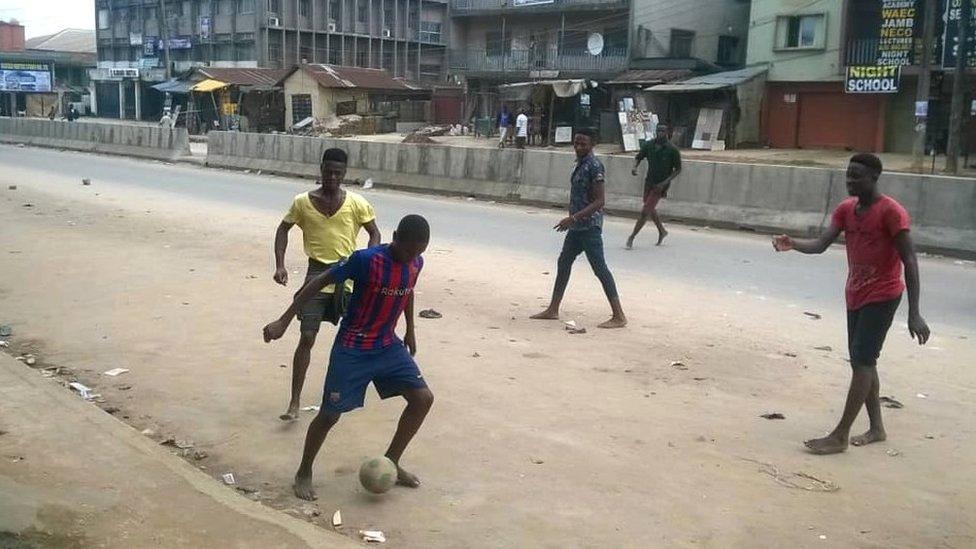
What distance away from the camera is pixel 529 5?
50656 millimetres

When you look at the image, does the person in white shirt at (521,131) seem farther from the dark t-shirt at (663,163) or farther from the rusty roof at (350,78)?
the dark t-shirt at (663,163)

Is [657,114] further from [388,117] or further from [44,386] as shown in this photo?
[44,386]

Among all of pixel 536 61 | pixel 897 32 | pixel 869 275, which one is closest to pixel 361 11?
pixel 536 61

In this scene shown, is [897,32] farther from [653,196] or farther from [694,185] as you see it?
[653,196]

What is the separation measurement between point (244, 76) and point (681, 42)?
23.7m

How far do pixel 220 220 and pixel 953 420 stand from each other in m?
11.9

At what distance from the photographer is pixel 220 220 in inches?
590

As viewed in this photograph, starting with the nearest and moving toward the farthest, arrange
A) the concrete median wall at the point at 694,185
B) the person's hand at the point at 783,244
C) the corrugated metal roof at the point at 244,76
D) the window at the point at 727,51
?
the person's hand at the point at 783,244
the concrete median wall at the point at 694,185
the window at the point at 727,51
the corrugated metal roof at the point at 244,76

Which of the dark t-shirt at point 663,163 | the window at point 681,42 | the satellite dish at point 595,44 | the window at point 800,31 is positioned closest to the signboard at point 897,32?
the window at point 800,31

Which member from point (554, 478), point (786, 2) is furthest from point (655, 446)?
point (786, 2)

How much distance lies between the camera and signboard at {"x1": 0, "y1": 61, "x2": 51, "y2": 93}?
55812 mm

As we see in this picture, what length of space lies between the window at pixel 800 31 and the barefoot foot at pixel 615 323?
98.1 ft

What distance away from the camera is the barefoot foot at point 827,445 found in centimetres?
513

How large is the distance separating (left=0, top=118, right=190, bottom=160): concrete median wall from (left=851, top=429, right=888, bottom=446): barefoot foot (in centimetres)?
2819
